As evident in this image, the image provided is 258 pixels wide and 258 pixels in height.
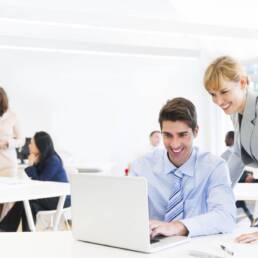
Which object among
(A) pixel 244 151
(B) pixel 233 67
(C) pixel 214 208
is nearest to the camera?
(C) pixel 214 208

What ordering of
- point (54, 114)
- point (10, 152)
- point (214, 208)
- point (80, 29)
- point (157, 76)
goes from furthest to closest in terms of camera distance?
point (157, 76)
point (54, 114)
point (80, 29)
point (10, 152)
point (214, 208)

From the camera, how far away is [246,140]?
94.0 inches

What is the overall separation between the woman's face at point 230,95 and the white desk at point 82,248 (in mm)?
659

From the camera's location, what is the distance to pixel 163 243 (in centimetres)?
165

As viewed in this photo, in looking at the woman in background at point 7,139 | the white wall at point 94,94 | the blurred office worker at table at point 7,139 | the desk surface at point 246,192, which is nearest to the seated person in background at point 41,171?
the woman in background at point 7,139

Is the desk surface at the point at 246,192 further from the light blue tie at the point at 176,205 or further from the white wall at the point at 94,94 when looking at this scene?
the white wall at the point at 94,94

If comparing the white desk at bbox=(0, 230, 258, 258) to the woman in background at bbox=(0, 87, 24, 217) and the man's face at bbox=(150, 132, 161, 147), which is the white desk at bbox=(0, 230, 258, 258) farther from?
the man's face at bbox=(150, 132, 161, 147)

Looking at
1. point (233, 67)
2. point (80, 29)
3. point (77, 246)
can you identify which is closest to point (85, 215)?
point (77, 246)

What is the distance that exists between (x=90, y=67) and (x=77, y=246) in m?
6.98

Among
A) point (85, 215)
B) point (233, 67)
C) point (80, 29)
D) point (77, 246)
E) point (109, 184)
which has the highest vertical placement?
point (80, 29)

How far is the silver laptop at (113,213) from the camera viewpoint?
5.08ft

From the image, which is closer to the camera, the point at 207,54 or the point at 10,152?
the point at 10,152

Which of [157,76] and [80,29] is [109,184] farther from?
[157,76]

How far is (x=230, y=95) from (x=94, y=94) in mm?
6393
